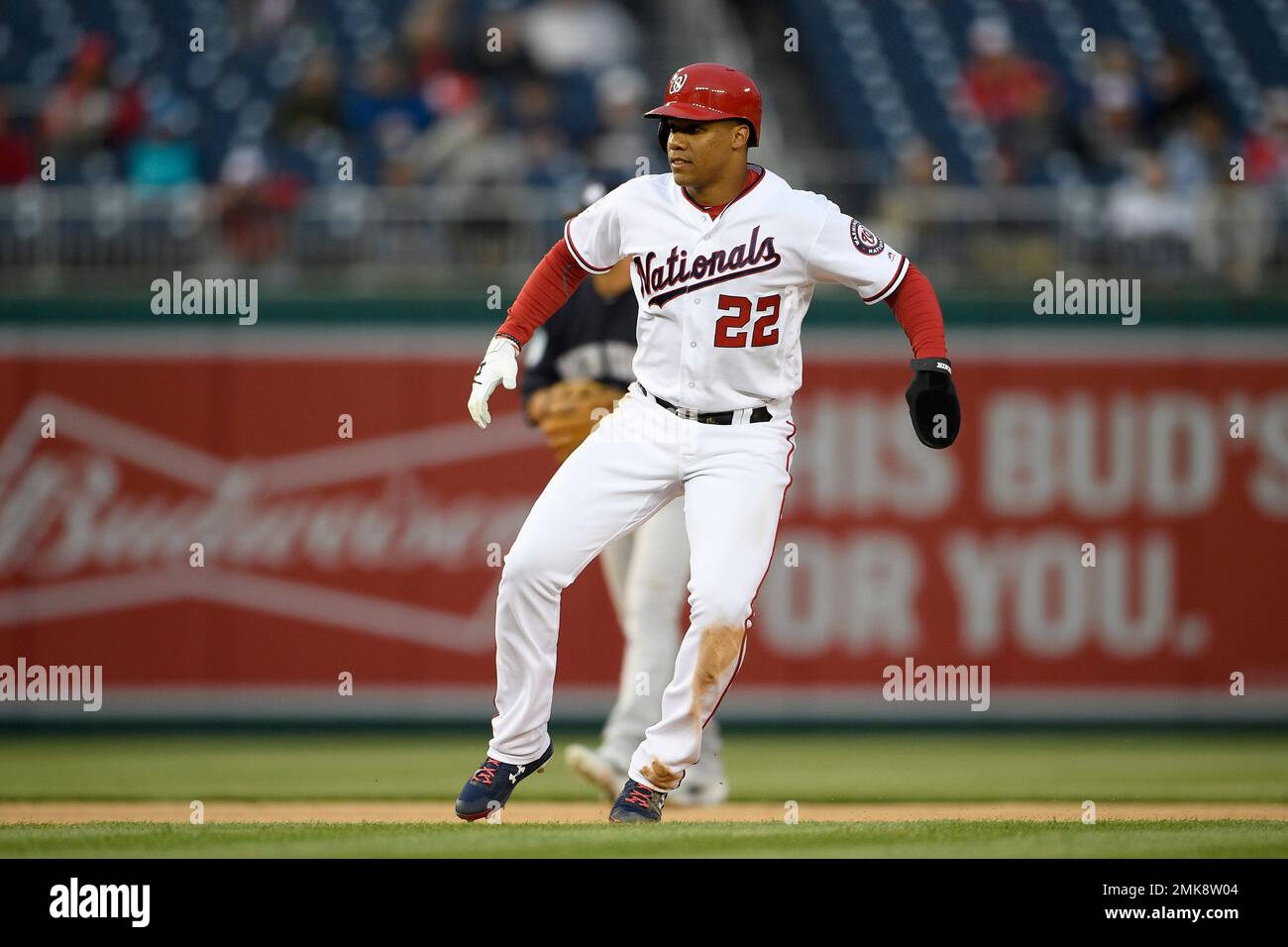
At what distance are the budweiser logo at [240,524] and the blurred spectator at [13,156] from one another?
5.34 feet

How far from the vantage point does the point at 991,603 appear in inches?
422

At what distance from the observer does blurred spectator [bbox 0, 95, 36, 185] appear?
11.3 metres

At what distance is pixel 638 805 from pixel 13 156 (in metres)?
7.37

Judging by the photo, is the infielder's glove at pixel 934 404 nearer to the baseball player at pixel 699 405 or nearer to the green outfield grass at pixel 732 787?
the baseball player at pixel 699 405

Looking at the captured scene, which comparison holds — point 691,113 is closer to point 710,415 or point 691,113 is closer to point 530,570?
point 710,415

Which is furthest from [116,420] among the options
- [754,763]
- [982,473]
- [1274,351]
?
[1274,351]

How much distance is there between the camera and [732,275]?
559 centimetres

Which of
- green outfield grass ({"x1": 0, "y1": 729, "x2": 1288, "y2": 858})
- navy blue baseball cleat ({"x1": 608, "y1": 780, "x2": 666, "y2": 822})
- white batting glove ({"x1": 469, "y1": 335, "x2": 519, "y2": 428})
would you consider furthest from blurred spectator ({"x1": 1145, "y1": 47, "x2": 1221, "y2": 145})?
navy blue baseball cleat ({"x1": 608, "y1": 780, "x2": 666, "y2": 822})

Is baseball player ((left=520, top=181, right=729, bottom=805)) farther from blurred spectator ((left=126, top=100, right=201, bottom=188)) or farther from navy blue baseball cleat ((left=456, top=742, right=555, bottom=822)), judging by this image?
blurred spectator ((left=126, top=100, right=201, bottom=188))

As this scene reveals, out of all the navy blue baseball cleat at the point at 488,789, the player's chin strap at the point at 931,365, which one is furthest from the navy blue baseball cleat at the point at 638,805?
the player's chin strap at the point at 931,365

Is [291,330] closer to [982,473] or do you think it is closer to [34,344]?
[34,344]

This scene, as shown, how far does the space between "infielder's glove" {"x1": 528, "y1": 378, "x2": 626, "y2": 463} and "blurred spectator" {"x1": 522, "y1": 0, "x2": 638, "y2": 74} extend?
6976 mm

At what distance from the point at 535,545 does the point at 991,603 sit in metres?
5.63

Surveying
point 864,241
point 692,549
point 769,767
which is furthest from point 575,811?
point 864,241
